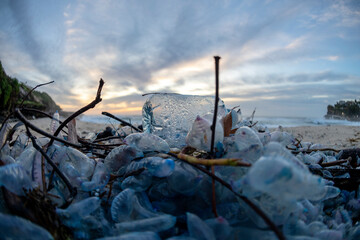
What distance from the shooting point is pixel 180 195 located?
27.5 inches

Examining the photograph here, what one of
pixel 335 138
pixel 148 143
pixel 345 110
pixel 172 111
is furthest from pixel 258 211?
pixel 345 110

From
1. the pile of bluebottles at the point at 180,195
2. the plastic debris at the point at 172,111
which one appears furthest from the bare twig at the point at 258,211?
the plastic debris at the point at 172,111

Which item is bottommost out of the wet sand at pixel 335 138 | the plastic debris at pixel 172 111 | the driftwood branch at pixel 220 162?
the wet sand at pixel 335 138

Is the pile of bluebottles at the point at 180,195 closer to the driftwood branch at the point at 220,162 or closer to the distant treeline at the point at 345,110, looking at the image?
the driftwood branch at the point at 220,162

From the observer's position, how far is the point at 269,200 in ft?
1.86

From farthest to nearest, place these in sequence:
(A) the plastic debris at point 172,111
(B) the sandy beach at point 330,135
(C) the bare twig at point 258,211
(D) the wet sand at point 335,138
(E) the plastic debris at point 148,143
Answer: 1. (B) the sandy beach at point 330,135
2. (D) the wet sand at point 335,138
3. (A) the plastic debris at point 172,111
4. (E) the plastic debris at point 148,143
5. (C) the bare twig at point 258,211

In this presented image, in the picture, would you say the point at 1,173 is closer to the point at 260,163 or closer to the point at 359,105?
the point at 260,163

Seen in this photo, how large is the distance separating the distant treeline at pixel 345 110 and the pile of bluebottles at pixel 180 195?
58.6 ft

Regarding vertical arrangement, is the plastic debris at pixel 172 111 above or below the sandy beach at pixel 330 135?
above

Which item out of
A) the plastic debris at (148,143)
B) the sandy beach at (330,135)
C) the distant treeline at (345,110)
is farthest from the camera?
the distant treeline at (345,110)

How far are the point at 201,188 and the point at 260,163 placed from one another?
239 mm

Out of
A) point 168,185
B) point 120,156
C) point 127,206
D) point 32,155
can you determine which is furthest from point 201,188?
point 32,155

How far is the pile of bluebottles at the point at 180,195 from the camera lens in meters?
0.52

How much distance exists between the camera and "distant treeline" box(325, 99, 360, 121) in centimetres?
1554
